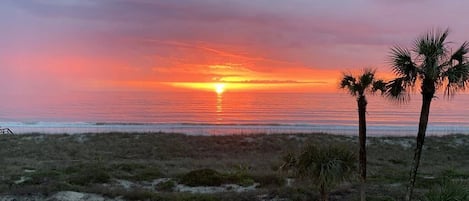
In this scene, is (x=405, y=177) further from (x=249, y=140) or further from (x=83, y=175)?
(x=249, y=140)

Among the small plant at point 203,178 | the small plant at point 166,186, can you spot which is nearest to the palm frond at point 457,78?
the small plant at point 203,178

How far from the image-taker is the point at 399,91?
1430 centimetres

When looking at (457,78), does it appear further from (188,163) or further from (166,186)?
(188,163)

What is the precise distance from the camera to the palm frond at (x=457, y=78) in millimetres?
13305

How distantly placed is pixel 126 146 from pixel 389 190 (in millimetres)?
26859

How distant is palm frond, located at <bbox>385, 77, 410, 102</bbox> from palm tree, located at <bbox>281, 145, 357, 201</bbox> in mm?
2189

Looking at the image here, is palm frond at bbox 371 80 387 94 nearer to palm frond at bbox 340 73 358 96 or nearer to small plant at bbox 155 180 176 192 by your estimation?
palm frond at bbox 340 73 358 96

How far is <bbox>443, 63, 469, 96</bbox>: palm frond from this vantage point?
13.3 meters

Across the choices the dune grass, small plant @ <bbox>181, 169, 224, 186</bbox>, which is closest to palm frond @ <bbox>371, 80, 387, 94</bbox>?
the dune grass

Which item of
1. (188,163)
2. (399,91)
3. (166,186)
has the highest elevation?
(399,91)

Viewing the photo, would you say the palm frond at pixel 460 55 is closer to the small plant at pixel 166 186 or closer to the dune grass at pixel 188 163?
the dune grass at pixel 188 163

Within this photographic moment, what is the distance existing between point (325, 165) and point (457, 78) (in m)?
4.38

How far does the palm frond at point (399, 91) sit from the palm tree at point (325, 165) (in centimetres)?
219

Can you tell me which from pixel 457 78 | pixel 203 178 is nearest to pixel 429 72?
pixel 457 78
